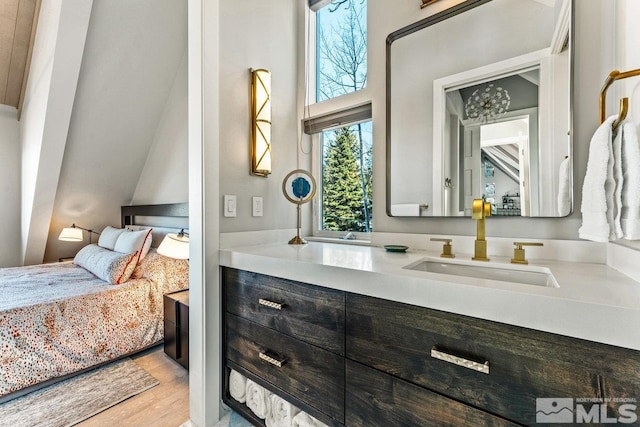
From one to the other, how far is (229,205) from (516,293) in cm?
129

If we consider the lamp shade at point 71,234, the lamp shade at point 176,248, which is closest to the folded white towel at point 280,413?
the lamp shade at point 176,248

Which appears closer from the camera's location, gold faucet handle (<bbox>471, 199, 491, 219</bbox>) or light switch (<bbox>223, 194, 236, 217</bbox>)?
gold faucet handle (<bbox>471, 199, 491, 219</bbox>)

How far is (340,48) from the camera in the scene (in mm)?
1963

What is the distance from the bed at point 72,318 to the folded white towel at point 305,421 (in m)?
1.70

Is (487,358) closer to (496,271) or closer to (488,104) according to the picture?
(496,271)

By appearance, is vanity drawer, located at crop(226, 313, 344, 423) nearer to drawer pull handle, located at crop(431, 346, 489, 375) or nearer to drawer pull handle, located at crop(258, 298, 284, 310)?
drawer pull handle, located at crop(258, 298, 284, 310)

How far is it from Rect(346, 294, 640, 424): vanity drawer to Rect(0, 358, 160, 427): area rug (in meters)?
1.70

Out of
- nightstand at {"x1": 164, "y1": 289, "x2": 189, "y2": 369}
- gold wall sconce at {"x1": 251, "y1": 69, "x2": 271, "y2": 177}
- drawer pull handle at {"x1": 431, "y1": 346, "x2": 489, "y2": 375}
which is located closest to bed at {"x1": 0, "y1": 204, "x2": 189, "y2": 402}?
nightstand at {"x1": 164, "y1": 289, "x2": 189, "y2": 369}

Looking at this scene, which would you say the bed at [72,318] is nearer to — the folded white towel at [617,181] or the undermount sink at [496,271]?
the undermount sink at [496,271]

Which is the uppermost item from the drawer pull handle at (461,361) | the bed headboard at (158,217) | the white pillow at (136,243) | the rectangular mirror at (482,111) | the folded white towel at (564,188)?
the rectangular mirror at (482,111)

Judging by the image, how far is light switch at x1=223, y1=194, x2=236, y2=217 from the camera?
4.93 feet

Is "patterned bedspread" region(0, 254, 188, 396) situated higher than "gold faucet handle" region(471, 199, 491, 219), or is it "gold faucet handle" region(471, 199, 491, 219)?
"gold faucet handle" region(471, 199, 491, 219)

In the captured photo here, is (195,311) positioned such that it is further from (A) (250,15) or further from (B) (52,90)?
(B) (52,90)

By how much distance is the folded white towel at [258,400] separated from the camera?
4.26 feet
